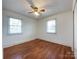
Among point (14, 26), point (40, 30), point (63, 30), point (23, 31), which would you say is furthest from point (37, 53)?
point (40, 30)

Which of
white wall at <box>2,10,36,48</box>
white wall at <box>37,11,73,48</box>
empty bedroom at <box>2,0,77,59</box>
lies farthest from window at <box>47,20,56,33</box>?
white wall at <box>2,10,36,48</box>

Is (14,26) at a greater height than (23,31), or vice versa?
(14,26)

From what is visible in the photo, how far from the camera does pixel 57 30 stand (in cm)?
641

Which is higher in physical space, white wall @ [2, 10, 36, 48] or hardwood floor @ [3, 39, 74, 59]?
white wall @ [2, 10, 36, 48]

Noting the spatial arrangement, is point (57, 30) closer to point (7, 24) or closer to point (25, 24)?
point (25, 24)

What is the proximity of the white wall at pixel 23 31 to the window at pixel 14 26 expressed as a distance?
262 millimetres

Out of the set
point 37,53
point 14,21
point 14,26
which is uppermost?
point 14,21

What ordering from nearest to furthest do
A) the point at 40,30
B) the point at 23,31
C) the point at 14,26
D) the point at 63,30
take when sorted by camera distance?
1. the point at 14,26
2. the point at 63,30
3. the point at 23,31
4. the point at 40,30

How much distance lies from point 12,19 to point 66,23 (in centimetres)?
337

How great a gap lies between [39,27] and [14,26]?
11.4ft

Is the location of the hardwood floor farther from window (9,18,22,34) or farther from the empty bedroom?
window (9,18,22,34)

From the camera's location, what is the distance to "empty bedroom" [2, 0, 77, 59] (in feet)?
13.4

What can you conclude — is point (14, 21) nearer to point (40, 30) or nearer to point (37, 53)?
point (37, 53)

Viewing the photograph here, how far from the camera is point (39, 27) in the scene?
8.66 metres
